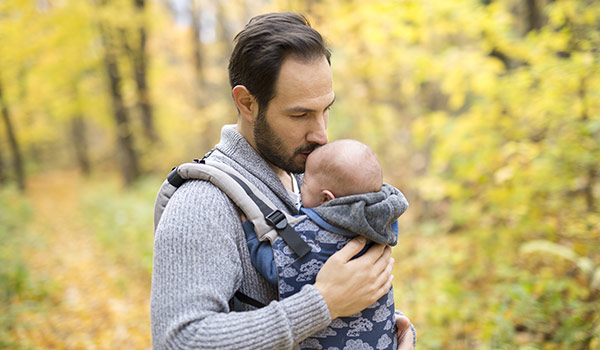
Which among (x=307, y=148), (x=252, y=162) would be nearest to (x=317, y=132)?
(x=307, y=148)

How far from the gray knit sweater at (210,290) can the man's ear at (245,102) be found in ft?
1.29

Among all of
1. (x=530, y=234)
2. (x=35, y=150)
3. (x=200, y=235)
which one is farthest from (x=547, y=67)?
(x=35, y=150)

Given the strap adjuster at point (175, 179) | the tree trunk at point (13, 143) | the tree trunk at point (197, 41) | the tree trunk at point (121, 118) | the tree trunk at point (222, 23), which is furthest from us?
the tree trunk at point (197, 41)

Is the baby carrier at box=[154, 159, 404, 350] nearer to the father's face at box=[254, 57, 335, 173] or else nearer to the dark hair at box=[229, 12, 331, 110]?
the father's face at box=[254, 57, 335, 173]

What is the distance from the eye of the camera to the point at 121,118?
13.1 metres

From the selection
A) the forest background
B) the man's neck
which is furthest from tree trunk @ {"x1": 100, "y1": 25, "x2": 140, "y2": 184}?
the man's neck

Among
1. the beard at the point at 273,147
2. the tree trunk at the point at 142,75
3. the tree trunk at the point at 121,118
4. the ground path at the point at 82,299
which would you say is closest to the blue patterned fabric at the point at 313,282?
the beard at the point at 273,147

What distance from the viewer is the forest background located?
4070mm

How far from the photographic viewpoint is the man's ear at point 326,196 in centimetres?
153

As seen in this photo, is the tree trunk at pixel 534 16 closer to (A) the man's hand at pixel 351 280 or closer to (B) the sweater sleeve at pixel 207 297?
(A) the man's hand at pixel 351 280

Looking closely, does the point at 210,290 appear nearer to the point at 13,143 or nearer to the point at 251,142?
the point at 251,142

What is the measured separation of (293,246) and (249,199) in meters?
0.22

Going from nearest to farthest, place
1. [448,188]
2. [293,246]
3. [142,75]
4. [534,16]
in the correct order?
1. [293,246]
2. [448,188]
3. [534,16]
4. [142,75]

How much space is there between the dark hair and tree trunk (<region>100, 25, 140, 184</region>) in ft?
41.5
